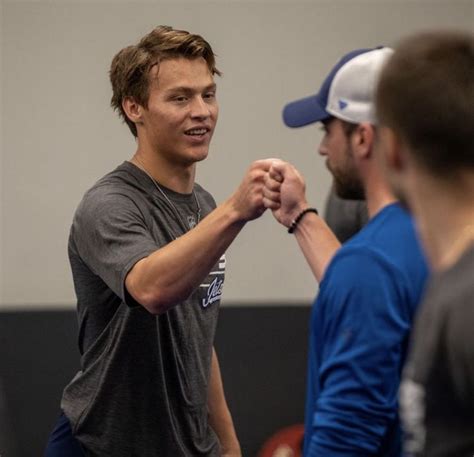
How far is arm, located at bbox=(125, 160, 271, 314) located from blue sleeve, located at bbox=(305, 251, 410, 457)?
50 centimetres

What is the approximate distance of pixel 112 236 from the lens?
2.03 m

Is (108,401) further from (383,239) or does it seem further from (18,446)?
(18,446)

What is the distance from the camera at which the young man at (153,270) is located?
1.95 m

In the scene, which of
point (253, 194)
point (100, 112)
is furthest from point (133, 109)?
point (100, 112)

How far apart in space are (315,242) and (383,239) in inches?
12.7

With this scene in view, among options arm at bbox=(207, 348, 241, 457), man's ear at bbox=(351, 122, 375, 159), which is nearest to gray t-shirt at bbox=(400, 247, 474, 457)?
man's ear at bbox=(351, 122, 375, 159)

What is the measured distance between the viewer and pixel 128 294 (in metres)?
1.98

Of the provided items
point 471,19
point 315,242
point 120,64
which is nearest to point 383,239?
point 315,242

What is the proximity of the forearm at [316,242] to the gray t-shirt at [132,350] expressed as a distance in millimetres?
385

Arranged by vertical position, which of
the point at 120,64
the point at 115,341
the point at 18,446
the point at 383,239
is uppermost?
the point at 120,64

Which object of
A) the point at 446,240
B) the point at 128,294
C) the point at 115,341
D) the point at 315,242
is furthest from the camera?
the point at 115,341

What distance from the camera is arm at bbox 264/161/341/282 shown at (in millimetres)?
1751

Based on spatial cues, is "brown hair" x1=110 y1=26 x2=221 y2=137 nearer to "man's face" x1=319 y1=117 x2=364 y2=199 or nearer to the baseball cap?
the baseball cap

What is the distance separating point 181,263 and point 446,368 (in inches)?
37.1
